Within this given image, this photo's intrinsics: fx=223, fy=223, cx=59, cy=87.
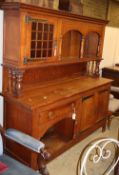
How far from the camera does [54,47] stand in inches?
92.8

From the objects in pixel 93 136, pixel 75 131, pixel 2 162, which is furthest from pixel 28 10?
pixel 93 136

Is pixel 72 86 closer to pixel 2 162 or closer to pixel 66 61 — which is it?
pixel 66 61

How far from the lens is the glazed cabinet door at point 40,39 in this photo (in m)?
2.04

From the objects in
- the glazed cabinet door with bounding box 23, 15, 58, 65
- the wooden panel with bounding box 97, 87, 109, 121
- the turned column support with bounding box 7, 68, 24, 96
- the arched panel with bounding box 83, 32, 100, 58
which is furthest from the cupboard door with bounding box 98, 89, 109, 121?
the turned column support with bounding box 7, 68, 24, 96

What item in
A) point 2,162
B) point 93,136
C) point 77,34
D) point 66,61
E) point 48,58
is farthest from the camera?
point 93,136

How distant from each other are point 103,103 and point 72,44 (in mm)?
931

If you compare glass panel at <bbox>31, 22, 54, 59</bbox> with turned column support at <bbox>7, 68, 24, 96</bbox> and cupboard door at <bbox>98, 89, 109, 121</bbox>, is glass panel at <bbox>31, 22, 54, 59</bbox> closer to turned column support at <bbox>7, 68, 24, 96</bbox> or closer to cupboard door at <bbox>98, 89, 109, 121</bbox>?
turned column support at <bbox>7, 68, 24, 96</bbox>

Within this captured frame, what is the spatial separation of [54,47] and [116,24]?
143 inches

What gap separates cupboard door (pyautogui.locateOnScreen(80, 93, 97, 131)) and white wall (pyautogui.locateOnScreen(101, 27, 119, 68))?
1436 mm

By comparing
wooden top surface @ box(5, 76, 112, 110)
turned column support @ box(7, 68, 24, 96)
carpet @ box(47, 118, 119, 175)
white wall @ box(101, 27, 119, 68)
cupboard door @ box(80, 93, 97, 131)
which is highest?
white wall @ box(101, 27, 119, 68)

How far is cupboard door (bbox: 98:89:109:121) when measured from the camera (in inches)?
119

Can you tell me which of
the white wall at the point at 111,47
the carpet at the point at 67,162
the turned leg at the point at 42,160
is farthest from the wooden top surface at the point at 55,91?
the white wall at the point at 111,47

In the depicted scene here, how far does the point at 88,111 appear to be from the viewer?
2805 millimetres

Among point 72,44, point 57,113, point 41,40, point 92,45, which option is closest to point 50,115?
point 57,113
